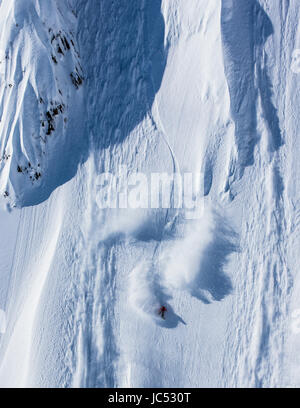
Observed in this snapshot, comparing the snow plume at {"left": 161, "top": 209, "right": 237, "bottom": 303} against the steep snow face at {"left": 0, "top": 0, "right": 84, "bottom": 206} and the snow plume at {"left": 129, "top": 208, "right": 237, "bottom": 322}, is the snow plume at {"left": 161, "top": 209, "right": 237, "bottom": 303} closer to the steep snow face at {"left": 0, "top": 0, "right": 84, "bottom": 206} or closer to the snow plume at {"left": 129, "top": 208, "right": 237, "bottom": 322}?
the snow plume at {"left": 129, "top": 208, "right": 237, "bottom": 322}

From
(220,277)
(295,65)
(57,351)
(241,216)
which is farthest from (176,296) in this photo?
(295,65)

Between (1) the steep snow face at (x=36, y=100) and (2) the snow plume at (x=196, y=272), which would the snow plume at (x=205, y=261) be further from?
Answer: (1) the steep snow face at (x=36, y=100)

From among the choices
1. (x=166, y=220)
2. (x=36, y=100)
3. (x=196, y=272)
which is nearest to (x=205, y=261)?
(x=196, y=272)

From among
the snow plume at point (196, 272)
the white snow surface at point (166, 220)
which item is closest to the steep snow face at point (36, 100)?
the white snow surface at point (166, 220)

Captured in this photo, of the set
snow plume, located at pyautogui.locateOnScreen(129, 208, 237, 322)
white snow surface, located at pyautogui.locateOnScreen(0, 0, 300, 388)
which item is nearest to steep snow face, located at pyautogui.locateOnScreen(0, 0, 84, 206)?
white snow surface, located at pyautogui.locateOnScreen(0, 0, 300, 388)

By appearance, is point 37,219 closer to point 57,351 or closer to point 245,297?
point 57,351
